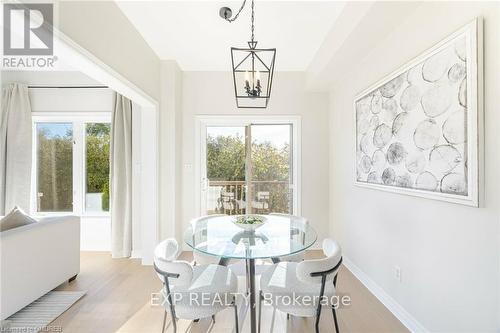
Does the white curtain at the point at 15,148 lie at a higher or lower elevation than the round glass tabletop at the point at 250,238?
higher

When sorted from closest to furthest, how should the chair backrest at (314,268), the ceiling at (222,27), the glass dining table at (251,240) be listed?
the chair backrest at (314,268)
the glass dining table at (251,240)
the ceiling at (222,27)

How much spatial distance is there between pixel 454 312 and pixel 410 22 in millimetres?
2202

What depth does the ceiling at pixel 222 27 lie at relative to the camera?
7.65 feet

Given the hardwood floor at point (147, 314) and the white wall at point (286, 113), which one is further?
the white wall at point (286, 113)

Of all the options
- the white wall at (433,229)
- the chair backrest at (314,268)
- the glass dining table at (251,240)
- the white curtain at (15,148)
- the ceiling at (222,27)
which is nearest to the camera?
the white wall at (433,229)

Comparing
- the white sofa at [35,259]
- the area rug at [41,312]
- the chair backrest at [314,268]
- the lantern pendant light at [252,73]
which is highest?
the lantern pendant light at [252,73]

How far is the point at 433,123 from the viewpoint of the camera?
5.70ft

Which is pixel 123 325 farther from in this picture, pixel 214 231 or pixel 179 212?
pixel 179 212

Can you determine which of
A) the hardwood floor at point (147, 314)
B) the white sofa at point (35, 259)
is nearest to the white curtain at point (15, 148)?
the white sofa at point (35, 259)

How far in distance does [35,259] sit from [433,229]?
11.3ft

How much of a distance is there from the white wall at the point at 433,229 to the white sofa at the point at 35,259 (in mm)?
3352

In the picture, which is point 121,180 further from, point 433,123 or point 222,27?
point 433,123

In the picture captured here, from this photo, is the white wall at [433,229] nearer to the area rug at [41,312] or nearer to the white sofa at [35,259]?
the area rug at [41,312]

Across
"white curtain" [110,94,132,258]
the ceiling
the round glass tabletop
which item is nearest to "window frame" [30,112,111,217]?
"white curtain" [110,94,132,258]
